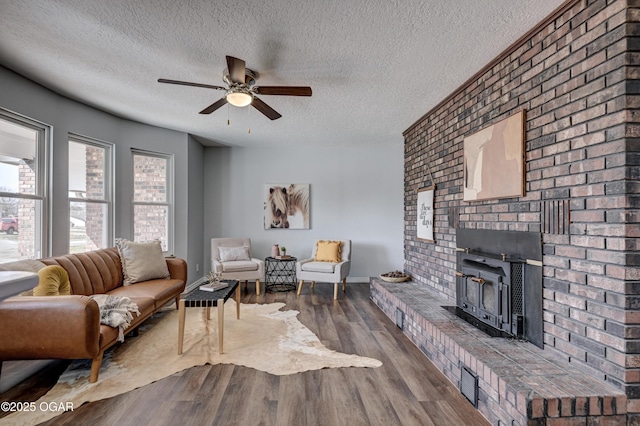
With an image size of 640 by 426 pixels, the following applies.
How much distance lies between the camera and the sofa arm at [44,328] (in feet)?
7.24

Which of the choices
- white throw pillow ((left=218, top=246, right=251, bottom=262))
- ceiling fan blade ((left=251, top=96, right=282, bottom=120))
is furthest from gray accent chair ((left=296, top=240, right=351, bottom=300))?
ceiling fan blade ((left=251, top=96, right=282, bottom=120))

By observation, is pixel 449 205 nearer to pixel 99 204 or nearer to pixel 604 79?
pixel 604 79

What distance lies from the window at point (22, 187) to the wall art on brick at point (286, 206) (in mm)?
3264

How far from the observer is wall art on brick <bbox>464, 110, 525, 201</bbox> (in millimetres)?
2393

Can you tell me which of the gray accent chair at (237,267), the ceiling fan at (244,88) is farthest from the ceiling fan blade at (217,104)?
the gray accent chair at (237,267)

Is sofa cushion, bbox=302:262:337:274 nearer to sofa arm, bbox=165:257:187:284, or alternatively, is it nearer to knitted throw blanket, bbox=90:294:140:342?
sofa arm, bbox=165:257:187:284

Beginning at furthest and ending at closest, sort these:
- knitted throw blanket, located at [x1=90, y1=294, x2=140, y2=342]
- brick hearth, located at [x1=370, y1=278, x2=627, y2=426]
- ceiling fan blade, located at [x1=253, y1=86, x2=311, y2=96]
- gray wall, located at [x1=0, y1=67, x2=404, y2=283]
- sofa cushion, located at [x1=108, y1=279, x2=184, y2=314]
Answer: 1. gray wall, located at [x1=0, y1=67, x2=404, y2=283]
2. sofa cushion, located at [x1=108, y1=279, x2=184, y2=314]
3. ceiling fan blade, located at [x1=253, y1=86, x2=311, y2=96]
4. knitted throw blanket, located at [x1=90, y1=294, x2=140, y2=342]
5. brick hearth, located at [x1=370, y1=278, x2=627, y2=426]

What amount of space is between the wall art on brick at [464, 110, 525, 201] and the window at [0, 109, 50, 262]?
4.38m

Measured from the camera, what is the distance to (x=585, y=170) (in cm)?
187

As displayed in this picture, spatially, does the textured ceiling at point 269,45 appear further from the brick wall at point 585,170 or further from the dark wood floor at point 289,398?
the dark wood floor at point 289,398

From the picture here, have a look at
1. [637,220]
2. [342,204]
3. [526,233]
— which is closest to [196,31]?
[526,233]

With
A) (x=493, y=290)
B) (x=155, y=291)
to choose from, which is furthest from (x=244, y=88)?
(x=493, y=290)

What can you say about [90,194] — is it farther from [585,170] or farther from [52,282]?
[585,170]

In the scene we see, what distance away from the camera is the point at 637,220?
5.37ft
